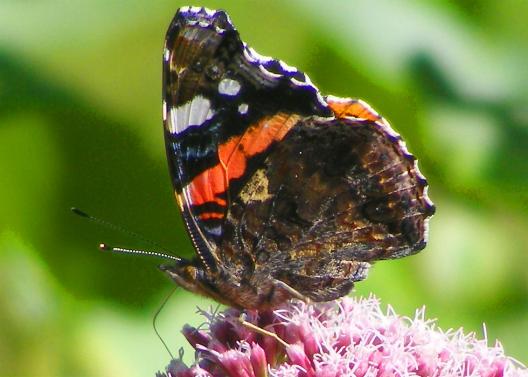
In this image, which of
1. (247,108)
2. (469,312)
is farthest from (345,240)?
(469,312)

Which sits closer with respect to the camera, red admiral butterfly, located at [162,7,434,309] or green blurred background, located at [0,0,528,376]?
red admiral butterfly, located at [162,7,434,309]

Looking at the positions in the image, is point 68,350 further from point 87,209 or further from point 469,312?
point 469,312

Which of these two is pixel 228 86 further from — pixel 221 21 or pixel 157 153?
pixel 157 153

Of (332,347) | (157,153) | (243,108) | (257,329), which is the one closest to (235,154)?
(243,108)

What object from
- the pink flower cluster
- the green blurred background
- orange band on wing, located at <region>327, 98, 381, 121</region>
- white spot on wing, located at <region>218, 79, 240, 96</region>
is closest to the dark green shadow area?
the green blurred background

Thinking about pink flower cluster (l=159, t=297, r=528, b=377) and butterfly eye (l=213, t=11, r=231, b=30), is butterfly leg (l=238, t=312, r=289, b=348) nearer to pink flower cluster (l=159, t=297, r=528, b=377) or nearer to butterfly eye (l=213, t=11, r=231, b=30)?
pink flower cluster (l=159, t=297, r=528, b=377)

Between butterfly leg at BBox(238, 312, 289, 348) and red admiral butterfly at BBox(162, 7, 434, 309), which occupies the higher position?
red admiral butterfly at BBox(162, 7, 434, 309)

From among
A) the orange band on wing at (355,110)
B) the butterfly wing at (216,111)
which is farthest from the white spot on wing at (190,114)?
the orange band on wing at (355,110)
